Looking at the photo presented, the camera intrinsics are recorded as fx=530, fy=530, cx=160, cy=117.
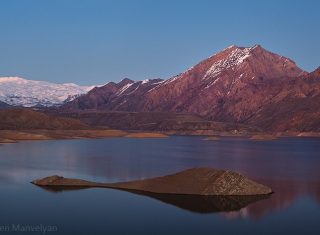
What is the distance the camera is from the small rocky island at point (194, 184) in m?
53.5

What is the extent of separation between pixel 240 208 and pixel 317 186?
1831cm

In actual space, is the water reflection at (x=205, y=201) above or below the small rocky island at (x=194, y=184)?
below

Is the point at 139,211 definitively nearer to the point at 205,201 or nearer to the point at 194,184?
the point at 205,201

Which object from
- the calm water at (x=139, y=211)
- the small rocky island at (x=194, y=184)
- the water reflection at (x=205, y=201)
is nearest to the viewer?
the calm water at (x=139, y=211)

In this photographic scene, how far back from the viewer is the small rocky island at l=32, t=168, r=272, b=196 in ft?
176

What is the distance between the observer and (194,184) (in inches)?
2159

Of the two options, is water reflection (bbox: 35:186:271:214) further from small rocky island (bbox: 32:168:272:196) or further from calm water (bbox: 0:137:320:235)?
small rocky island (bbox: 32:168:272:196)

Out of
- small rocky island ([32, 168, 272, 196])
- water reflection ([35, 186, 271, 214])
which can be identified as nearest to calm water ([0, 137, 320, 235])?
water reflection ([35, 186, 271, 214])

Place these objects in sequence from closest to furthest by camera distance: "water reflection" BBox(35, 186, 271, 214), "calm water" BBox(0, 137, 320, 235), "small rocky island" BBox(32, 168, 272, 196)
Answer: "calm water" BBox(0, 137, 320, 235)
"water reflection" BBox(35, 186, 271, 214)
"small rocky island" BBox(32, 168, 272, 196)

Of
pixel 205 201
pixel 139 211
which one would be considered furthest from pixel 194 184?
pixel 139 211

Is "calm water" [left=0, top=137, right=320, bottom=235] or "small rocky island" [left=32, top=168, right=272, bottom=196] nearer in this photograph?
"calm water" [left=0, top=137, right=320, bottom=235]

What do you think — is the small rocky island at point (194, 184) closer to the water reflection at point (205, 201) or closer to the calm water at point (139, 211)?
the water reflection at point (205, 201)

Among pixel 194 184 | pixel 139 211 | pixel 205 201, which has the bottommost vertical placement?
pixel 139 211

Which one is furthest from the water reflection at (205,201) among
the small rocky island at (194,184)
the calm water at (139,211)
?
the small rocky island at (194,184)
